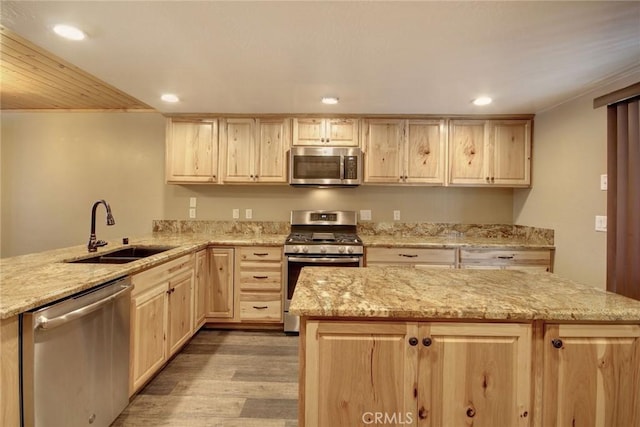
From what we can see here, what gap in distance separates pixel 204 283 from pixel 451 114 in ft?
9.92

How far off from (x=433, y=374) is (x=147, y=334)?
179 centimetres

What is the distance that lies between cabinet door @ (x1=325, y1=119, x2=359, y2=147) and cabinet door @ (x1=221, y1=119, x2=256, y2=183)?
816 millimetres

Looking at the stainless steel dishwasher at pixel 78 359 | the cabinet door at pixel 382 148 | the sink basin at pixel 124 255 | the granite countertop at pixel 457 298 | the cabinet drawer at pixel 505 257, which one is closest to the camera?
the granite countertop at pixel 457 298

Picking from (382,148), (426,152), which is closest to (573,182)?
(426,152)

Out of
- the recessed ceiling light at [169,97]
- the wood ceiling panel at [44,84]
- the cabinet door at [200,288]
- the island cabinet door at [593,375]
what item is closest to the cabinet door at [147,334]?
the cabinet door at [200,288]

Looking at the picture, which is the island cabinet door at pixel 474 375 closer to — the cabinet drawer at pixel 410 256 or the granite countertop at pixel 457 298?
the granite countertop at pixel 457 298

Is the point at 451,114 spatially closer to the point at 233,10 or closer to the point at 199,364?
the point at 233,10

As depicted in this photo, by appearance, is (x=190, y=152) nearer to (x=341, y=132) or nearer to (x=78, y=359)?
(x=341, y=132)

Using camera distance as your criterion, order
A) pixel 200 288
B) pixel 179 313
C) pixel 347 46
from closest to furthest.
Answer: pixel 347 46
pixel 179 313
pixel 200 288

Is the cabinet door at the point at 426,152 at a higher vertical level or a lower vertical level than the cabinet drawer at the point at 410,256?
higher

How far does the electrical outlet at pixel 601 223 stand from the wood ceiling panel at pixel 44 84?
4.24 m

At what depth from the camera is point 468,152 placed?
3.27 meters

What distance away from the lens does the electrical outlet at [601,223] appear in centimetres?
234

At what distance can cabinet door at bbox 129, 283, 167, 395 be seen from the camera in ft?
6.22
